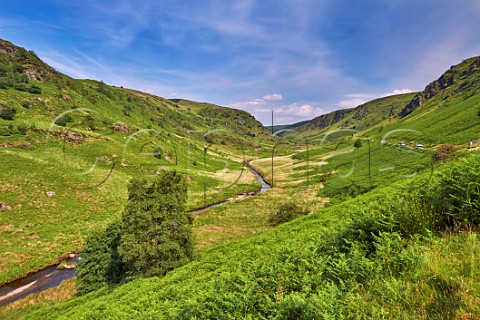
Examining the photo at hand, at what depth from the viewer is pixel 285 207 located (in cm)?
4556

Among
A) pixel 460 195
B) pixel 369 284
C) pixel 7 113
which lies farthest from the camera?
pixel 7 113

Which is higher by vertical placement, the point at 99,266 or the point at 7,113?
the point at 7,113

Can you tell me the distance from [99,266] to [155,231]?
975 centimetres

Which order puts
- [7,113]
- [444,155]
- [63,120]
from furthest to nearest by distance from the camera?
[63,120] < [7,113] < [444,155]

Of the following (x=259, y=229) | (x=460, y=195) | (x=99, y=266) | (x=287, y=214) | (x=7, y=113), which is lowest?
(x=259, y=229)

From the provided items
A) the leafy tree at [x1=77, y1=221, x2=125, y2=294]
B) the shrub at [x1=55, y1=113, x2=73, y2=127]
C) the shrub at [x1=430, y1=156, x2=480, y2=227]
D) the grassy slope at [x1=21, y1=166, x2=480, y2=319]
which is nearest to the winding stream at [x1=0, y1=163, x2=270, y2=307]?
the leafy tree at [x1=77, y1=221, x2=125, y2=294]

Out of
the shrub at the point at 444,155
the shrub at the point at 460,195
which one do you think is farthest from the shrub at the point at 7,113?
the shrub at the point at 444,155

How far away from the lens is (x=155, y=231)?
26047 millimetres

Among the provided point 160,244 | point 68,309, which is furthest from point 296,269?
point 68,309

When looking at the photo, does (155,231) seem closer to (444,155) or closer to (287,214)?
(287,214)

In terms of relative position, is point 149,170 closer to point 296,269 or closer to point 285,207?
point 285,207

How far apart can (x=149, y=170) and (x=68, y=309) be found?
7163 cm

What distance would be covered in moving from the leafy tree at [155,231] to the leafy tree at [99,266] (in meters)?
3.41

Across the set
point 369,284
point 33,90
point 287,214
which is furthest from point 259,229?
point 33,90
